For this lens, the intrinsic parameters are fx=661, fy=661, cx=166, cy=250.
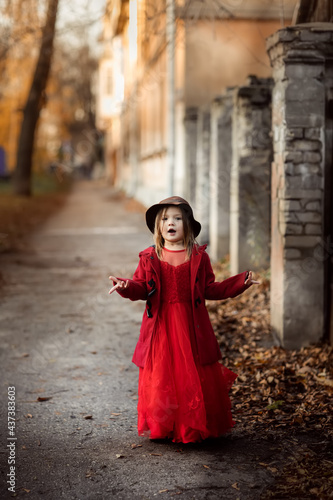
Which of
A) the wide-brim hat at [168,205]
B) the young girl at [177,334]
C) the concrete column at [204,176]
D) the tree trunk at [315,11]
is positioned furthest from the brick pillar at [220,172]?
the young girl at [177,334]

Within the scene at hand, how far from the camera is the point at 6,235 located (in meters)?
15.6

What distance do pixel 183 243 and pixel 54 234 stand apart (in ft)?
39.5

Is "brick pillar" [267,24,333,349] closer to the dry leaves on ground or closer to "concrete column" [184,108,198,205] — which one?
the dry leaves on ground

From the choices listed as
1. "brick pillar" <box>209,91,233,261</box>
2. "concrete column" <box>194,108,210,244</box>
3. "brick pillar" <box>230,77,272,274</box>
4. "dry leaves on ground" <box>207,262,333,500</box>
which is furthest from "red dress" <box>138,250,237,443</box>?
"concrete column" <box>194,108,210,244</box>

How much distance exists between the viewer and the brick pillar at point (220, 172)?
34.1ft

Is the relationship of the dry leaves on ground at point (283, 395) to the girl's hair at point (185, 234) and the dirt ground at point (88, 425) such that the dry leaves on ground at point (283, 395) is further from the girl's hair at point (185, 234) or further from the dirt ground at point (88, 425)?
the girl's hair at point (185, 234)

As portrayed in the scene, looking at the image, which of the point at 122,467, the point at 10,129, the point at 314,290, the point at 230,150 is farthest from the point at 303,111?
the point at 10,129

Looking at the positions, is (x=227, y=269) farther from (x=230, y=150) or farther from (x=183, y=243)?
(x=183, y=243)

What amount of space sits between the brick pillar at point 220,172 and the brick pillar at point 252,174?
4.56ft

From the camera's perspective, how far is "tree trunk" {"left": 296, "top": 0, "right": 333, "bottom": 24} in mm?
6559

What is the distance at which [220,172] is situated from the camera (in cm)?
1069

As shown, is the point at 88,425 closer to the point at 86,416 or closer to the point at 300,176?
the point at 86,416

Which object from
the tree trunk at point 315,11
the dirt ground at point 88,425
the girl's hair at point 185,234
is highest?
the tree trunk at point 315,11

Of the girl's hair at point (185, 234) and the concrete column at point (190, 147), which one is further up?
the concrete column at point (190, 147)
